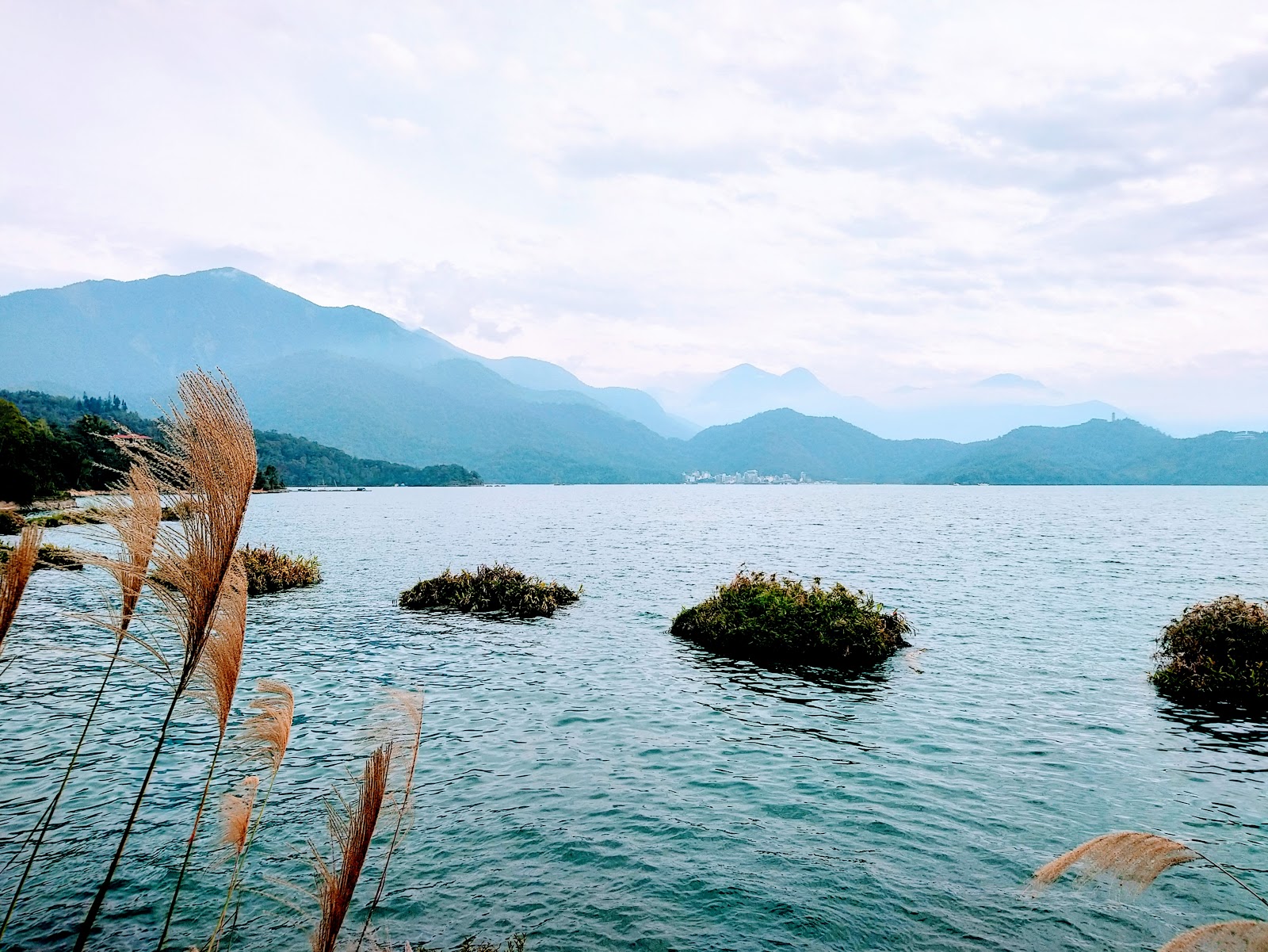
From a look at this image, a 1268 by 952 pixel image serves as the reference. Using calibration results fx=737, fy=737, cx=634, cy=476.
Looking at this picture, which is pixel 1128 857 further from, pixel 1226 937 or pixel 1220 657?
pixel 1220 657

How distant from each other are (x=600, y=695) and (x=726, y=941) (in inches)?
422

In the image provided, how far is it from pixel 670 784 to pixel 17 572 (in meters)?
11.3

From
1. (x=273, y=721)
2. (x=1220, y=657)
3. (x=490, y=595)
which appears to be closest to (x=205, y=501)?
(x=273, y=721)

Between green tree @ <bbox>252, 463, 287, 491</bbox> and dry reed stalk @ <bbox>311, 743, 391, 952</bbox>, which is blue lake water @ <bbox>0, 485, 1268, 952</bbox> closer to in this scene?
green tree @ <bbox>252, 463, 287, 491</bbox>

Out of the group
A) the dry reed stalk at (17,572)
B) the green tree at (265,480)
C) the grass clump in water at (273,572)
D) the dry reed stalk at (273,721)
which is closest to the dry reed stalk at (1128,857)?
the dry reed stalk at (273,721)

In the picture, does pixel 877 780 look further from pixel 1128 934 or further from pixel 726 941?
pixel 726 941

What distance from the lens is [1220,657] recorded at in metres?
19.6

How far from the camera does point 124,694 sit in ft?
59.8

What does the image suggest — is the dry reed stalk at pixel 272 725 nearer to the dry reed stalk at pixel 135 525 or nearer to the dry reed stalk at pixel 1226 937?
the dry reed stalk at pixel 135 525

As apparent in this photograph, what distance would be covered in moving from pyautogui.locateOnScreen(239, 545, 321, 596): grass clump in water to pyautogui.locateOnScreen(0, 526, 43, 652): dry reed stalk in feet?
106

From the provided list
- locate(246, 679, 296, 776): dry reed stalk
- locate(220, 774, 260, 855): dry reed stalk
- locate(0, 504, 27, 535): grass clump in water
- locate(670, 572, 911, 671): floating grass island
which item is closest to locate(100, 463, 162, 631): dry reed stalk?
locate(246, 679, 296, 776): dry reed stalk

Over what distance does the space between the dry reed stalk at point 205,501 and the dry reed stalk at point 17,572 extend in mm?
1110

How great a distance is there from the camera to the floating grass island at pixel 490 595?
104 feet

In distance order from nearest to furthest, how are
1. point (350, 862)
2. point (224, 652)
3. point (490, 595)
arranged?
point (350, 862), point (224, 652), point (490, 595)
